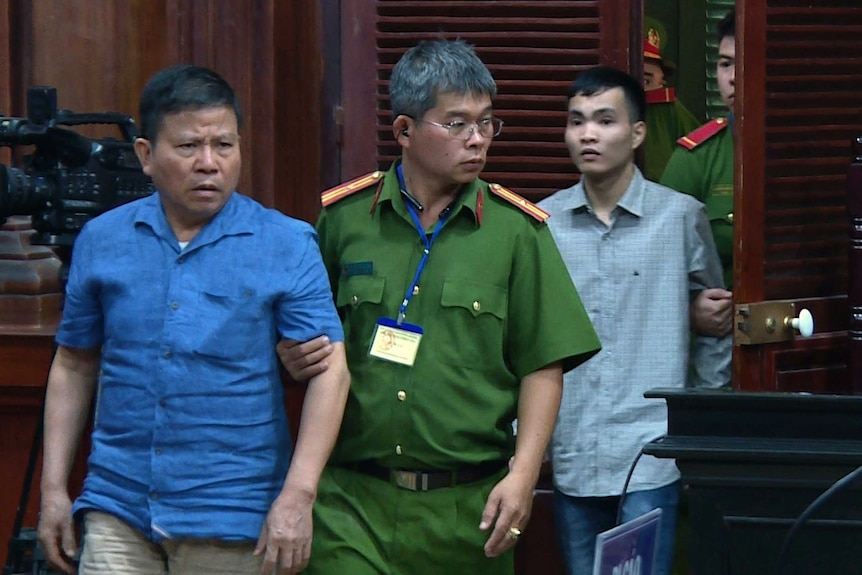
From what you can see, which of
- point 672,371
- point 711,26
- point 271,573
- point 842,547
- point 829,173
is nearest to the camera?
point 842,547

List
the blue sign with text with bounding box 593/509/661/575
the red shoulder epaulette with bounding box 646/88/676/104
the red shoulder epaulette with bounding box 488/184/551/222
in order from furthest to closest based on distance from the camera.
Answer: the red shoulder epaulette with bounding box 646/88/676/104 → the red shoulder epaulette with bounding box 488/184/551/222 → the blue sign with text with bounding box 593/509/661/575

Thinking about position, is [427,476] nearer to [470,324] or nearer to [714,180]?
[470,324]

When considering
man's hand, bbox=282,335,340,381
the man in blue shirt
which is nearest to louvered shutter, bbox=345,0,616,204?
the man in blue shirt

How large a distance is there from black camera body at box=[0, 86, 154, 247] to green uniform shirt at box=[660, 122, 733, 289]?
1418 mm

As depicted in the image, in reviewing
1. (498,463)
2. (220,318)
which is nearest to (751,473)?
(498,463)

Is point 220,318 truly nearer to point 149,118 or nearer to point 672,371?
point 149,118

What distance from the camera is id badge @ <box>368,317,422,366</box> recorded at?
117 inches

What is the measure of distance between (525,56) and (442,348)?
123 cm

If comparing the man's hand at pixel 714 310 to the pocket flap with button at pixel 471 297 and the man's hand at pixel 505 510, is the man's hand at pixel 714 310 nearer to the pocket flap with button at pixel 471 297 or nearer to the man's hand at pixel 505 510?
the pocket flap with button at pixel 471 297

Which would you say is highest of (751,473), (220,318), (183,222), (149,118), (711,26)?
(711,26)

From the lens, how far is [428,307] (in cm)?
301

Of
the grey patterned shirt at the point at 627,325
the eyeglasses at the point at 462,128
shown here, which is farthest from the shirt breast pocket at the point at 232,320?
the grey patterned shirt at the point at 627,325

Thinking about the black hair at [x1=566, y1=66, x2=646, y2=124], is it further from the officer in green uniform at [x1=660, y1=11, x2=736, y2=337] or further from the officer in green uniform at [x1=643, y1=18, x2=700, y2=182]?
the officer in green uniform at [x1=643, y1=18, x2=700, y2=182]

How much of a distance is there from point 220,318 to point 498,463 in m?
0.63
